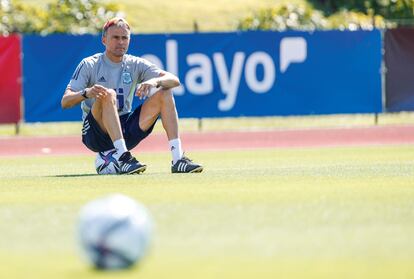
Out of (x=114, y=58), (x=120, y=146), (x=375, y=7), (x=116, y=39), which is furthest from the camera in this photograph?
(x=375, y=7)

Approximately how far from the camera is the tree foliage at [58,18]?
3162cm

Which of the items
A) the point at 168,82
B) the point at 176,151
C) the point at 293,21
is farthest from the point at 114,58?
the point at 293,21

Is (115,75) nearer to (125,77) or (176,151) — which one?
(125,77)

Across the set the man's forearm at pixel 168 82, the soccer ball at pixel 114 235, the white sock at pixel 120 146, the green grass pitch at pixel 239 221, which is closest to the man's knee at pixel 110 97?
the white sock at pixel 120 146

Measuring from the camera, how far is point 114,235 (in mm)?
5797

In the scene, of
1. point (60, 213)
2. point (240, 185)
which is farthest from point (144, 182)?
point (60, 213)

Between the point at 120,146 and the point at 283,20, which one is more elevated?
the point at 283,20

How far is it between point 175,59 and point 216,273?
655 inches

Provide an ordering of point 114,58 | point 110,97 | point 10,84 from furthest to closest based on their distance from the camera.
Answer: point 10,84 < point 114,58 < point 110,97

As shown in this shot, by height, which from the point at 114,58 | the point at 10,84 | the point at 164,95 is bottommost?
the point at 10,84

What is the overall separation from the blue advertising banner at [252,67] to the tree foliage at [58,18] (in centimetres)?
927

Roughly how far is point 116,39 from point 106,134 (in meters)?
0.97

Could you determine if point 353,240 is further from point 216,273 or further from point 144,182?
point 144,182

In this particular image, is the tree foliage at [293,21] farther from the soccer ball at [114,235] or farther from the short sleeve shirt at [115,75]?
the soccer ball at [114,235]
